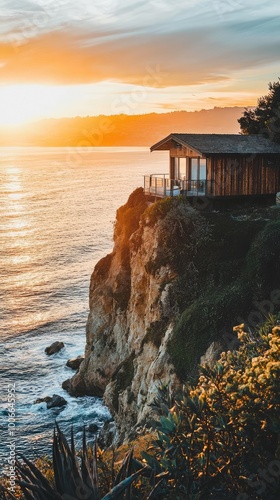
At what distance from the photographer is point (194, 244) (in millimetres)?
33938

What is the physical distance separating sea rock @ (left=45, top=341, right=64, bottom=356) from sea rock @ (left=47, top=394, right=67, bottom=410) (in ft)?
31.4

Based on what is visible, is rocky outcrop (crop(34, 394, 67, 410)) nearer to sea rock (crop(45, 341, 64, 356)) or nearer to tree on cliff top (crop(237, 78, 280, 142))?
sea rock (crop(45, 341, 64, 356))

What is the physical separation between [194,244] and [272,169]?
13843mm

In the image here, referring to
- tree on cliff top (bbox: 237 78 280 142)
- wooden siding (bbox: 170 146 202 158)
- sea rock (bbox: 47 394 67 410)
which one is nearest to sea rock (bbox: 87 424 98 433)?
sea rock (bbox: 47 394 67 410)

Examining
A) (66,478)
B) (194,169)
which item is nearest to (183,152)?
(194,169)

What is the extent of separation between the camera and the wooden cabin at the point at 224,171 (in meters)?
40.6

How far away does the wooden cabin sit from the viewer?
40.6 metres

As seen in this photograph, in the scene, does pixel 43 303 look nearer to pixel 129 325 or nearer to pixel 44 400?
pixel 44 400

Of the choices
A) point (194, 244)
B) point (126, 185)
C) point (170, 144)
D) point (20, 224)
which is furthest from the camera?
point (126, 185)

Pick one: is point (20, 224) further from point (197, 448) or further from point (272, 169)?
point (197, 448)

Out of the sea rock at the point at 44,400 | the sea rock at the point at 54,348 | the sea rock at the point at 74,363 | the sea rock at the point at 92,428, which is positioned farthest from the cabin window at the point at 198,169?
the sea rock at the point at 54,348

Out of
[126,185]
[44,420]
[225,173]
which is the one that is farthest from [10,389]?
[126,185]

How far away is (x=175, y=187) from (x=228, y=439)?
33.0 metres

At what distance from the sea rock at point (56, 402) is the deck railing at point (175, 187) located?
838 inches
